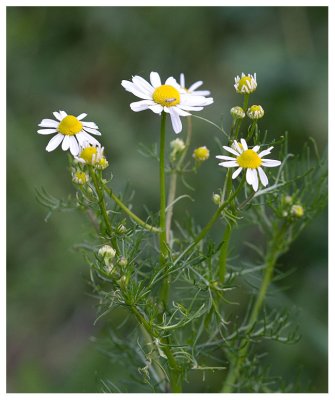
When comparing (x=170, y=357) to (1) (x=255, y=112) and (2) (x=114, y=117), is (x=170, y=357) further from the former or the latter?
(2) (x=114, y=117)

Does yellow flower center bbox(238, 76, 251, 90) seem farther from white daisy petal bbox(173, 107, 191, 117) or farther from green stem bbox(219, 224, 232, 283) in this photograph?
green stem bbox(219, 224, 232, 283)

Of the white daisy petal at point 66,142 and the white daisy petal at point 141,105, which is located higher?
the white daisy petal at point 141,105

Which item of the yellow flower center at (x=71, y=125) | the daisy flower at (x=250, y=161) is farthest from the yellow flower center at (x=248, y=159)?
the yellow flower center at (x=71, y=125)

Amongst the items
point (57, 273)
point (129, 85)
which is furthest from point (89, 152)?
point (57, 273)

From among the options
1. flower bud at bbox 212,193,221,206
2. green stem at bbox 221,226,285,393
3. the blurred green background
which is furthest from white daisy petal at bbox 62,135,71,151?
the blurred green background

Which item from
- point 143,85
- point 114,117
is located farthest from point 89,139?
point 114,117

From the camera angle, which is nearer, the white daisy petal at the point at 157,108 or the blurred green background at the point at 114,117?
the white daisy petal at the point at 157,108

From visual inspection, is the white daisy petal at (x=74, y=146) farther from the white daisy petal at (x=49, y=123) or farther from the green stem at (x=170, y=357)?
the green stem at (x=170, y=357)
